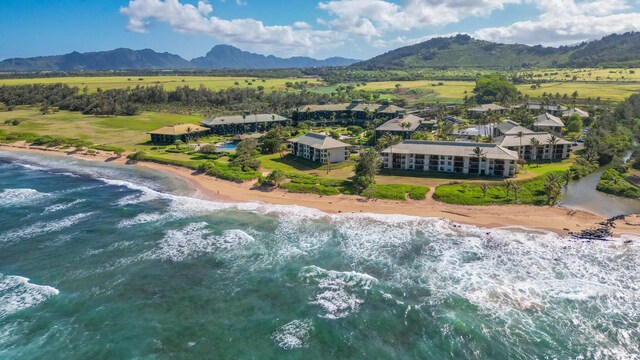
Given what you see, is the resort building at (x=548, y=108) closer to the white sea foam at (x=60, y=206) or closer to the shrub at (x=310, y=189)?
the shrub at (x=310, y=189)

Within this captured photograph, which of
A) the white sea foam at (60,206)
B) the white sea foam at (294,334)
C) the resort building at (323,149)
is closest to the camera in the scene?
the white sea foam at (294,334)

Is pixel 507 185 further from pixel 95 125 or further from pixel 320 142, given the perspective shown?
pixel 95 125

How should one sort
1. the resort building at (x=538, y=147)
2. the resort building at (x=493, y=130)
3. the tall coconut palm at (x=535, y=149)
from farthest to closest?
the resort building at (x=493, y=130) < the resort building at (x=538, y=147) < the tall coconut palm at (x=535, y=149)

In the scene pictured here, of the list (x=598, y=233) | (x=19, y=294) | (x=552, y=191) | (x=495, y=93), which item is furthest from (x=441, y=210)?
(x=495, y=93)

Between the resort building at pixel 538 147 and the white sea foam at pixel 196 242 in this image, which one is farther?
the resort building at pixel 538 147

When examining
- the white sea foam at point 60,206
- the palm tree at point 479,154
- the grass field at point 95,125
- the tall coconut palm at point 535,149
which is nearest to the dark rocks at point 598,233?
the palm tree at point 479,154

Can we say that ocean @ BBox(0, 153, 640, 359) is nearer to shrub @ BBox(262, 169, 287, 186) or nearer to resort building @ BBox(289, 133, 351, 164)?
shrub @ BBox(262, 169, 287, 186)
